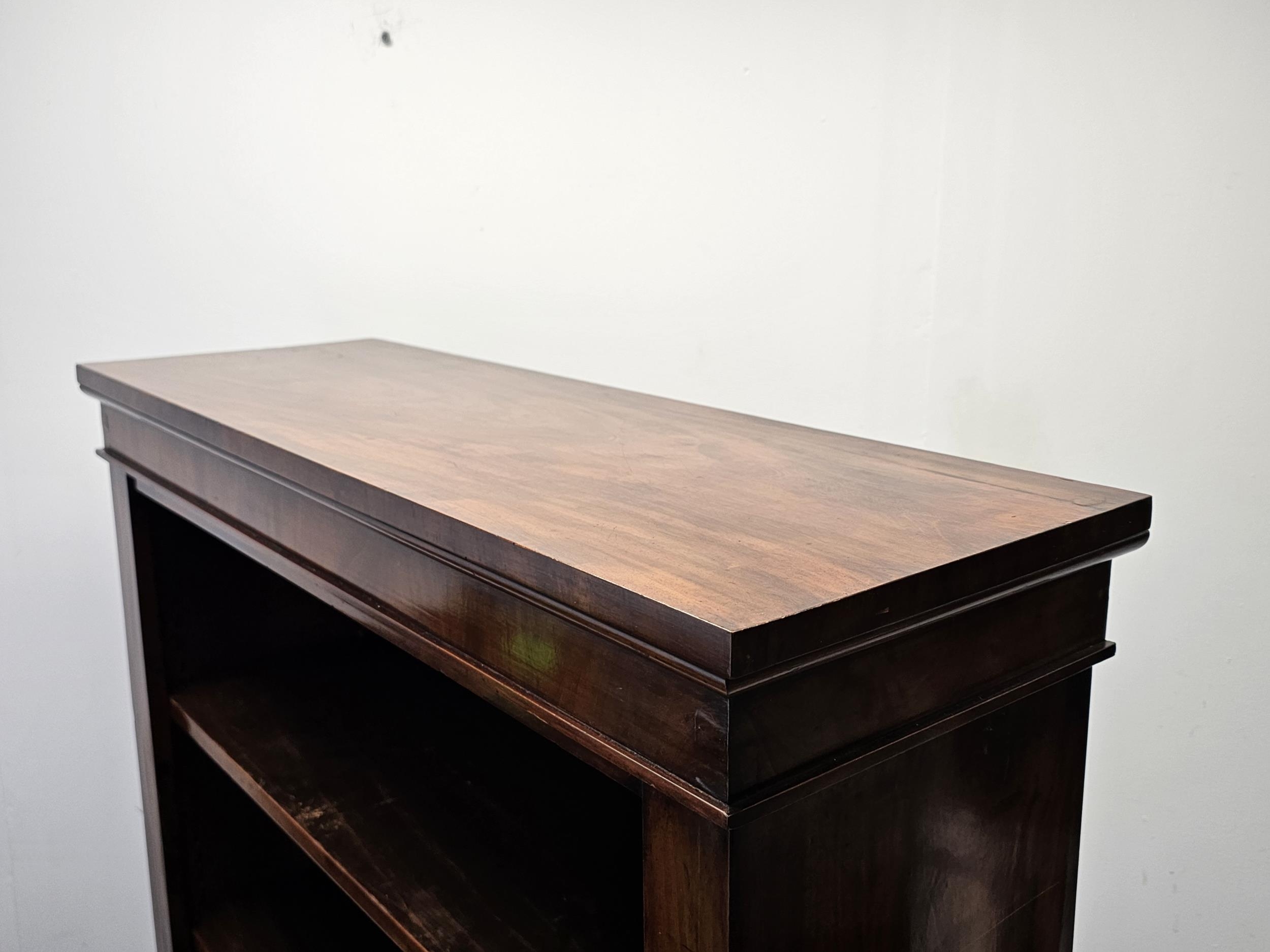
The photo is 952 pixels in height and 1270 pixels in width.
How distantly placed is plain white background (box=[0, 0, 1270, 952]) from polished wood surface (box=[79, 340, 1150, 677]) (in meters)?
0.47

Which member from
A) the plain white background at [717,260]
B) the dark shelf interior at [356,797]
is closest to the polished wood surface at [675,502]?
the dark shelf interior at [356,797]

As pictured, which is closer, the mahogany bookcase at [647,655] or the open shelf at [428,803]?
the mahogany bookcase at [647,655]

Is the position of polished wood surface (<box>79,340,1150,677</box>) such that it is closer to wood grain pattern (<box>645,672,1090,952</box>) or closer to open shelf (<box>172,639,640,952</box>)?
wood grain pattern (<box>645,672,1090,952</box>)

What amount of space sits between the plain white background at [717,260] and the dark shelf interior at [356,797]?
659 millimetres

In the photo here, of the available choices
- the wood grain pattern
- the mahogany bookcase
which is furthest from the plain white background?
the wood grain pattern

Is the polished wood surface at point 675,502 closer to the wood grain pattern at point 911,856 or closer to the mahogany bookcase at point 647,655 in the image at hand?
the mahogany bookcase at point 647,655

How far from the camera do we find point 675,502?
84cm

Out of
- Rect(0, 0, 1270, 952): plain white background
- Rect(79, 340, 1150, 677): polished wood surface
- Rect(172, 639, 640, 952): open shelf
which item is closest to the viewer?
Rect(79, 340, 1150, 677): polished wood surface

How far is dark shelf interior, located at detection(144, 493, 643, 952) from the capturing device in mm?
1074

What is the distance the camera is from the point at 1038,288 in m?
1.42

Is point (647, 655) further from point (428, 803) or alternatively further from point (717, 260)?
point (717, 260)

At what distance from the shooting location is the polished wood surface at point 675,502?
0.64 metres

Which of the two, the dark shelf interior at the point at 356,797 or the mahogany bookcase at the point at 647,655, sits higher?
the mahogany bookcase at the point at 647,655

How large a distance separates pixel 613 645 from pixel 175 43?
1874 mm
